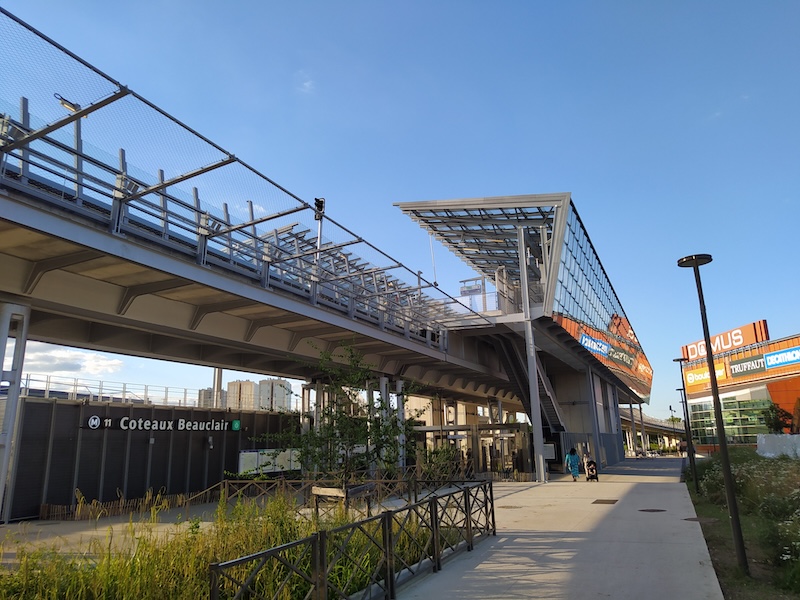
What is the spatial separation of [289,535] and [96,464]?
1526 centimetres

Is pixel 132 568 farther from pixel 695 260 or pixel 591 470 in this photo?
pixel 591 470

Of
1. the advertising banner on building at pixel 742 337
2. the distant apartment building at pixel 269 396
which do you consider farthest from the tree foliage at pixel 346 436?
the advertising banner on building at pixel 742 337

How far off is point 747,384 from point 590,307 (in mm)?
32363

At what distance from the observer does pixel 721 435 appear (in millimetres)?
8836

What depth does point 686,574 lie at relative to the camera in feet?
26.1

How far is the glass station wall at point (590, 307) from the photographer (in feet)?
105

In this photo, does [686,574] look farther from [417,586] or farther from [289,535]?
[289,535]

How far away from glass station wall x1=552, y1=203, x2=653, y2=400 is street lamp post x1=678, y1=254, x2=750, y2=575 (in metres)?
20.4

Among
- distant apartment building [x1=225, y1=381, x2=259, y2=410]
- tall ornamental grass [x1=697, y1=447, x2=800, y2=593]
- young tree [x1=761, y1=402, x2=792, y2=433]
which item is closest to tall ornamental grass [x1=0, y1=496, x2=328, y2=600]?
tall ornamental grass [x1=697, y1=447, x2=800, y2=593]

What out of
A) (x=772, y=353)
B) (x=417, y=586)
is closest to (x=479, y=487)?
(x=417, y=586)

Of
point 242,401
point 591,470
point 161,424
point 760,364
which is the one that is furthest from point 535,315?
point 760,364

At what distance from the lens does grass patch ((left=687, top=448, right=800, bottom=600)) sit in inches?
284

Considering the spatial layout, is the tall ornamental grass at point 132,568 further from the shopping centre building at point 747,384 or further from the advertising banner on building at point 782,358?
the advertising banner on building at point 782,358

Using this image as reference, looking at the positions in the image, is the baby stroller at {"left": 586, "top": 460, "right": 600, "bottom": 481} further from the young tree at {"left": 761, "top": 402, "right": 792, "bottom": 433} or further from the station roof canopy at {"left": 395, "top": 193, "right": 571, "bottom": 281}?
the young tree at {"left": 761, "top": 402, "right": 792, "bottom": 433}
